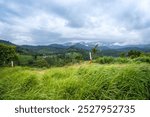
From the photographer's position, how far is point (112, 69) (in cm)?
524

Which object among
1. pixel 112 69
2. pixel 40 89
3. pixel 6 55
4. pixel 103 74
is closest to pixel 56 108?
pixel 40 89

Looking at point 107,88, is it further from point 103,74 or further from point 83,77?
point 83,77

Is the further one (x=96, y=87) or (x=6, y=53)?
(x=6, y=53)

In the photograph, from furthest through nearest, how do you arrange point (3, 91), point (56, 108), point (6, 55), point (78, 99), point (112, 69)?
1. point (6, 55)
2. point (112, 69)
3. point (3, 91)
4. point (78, 99)
5. point (56, 108)

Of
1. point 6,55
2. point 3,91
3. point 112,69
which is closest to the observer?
point 3,91

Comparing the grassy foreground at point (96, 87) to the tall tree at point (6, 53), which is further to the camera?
the tall tree at point (6, 53)

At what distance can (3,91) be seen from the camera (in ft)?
15.3

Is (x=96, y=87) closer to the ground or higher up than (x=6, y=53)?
closer to the ground

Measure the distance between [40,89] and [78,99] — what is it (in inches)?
30.7

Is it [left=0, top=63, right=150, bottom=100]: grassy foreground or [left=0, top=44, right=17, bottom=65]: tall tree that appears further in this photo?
[left=0, top=44, right=17, bottom=65]: tall tree

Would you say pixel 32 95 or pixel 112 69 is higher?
pixel 112 69

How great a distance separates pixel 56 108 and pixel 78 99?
694 millimetres

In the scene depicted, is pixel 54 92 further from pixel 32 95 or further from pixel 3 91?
pixel 3 91

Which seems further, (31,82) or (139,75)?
(31,82)
